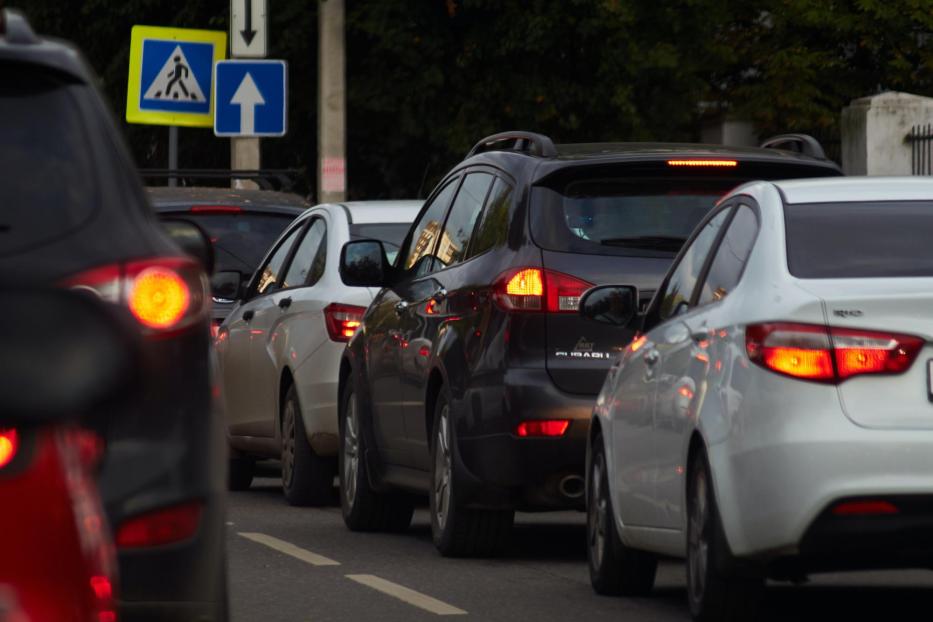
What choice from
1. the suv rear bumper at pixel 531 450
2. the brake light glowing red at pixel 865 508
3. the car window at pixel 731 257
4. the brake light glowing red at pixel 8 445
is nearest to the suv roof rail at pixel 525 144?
the suv rear bumper at pixel 531 450

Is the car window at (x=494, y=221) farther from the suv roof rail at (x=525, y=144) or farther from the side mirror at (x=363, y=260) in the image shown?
the side mirror at (x=363, y=260)

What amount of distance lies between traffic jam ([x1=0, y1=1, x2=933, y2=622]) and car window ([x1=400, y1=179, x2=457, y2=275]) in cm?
3

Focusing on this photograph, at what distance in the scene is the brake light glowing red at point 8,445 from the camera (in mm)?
3166

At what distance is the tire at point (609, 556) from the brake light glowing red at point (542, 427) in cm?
44

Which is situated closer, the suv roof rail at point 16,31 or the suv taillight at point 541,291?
the suv roof rail at point 16,31

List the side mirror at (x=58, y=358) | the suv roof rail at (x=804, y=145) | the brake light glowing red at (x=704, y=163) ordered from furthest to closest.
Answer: the suv roof rail at (x=804, y=145), the brake light glowing red at (x=704, y=163), the side mirror at (x=58, y=358)

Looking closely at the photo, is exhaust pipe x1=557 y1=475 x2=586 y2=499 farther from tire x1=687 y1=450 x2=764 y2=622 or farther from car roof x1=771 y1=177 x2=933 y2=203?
car roof x1=771 y1=177 x2=933 y2=203

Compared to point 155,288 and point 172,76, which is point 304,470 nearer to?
point 155,288

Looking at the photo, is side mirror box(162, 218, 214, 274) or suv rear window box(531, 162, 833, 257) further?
suv rear window box(531, 162, 833, 257)

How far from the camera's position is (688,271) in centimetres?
872

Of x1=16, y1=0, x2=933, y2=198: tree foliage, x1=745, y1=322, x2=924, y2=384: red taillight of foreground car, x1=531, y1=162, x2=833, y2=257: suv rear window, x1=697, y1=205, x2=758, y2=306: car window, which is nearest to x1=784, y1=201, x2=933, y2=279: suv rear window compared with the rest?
x1=697, y1=205, x2=758, y2=306: car window

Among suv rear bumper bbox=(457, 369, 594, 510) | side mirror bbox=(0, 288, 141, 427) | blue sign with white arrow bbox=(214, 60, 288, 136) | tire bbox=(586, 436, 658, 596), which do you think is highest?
blue sign with white arrow bbox=(214, 60, 288, 136)

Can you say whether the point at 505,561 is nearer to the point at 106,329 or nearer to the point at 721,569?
the point at 721,569

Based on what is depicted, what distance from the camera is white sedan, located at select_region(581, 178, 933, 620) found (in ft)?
23.0
